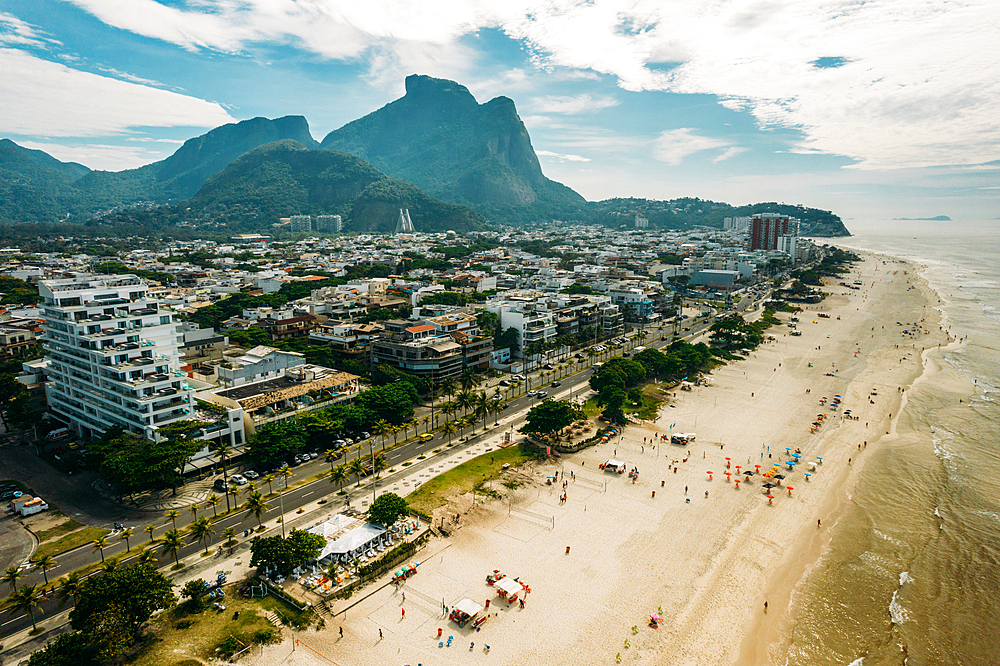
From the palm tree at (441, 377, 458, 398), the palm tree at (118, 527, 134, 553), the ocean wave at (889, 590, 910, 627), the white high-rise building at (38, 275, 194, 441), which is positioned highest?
the white high-rise building at (38, 275, 194, 441)

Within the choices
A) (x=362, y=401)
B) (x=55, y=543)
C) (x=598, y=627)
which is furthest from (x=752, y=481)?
(x=55, y=543)

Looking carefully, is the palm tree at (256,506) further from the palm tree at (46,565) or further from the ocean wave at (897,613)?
the ocean wave at (897,613)

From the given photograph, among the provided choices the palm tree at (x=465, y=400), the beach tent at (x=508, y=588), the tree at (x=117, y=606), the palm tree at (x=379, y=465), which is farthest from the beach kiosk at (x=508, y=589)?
the palm tree at (x=465, y=400)

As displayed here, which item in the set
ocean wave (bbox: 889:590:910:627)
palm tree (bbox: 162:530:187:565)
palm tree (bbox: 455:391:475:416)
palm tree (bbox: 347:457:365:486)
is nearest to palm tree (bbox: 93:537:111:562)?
palm tree (bbox: 162:530:187:565)

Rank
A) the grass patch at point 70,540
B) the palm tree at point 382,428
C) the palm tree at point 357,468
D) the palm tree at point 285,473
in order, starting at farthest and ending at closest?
the palm tree at point 382,428, the palm tree at point 357,468, the palm tree at point 285,473, the grass patch at point 70,540

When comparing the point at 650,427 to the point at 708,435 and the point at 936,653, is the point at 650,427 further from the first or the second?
the point at 936,653

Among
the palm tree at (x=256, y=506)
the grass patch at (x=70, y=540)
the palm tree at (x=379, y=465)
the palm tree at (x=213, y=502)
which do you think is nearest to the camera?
the grass patch at (x=70, y=540)

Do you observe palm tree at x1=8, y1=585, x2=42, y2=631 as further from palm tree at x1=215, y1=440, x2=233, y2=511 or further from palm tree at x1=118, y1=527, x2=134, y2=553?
palm tree at x1=215, y1=440, x2=233, y2=511
